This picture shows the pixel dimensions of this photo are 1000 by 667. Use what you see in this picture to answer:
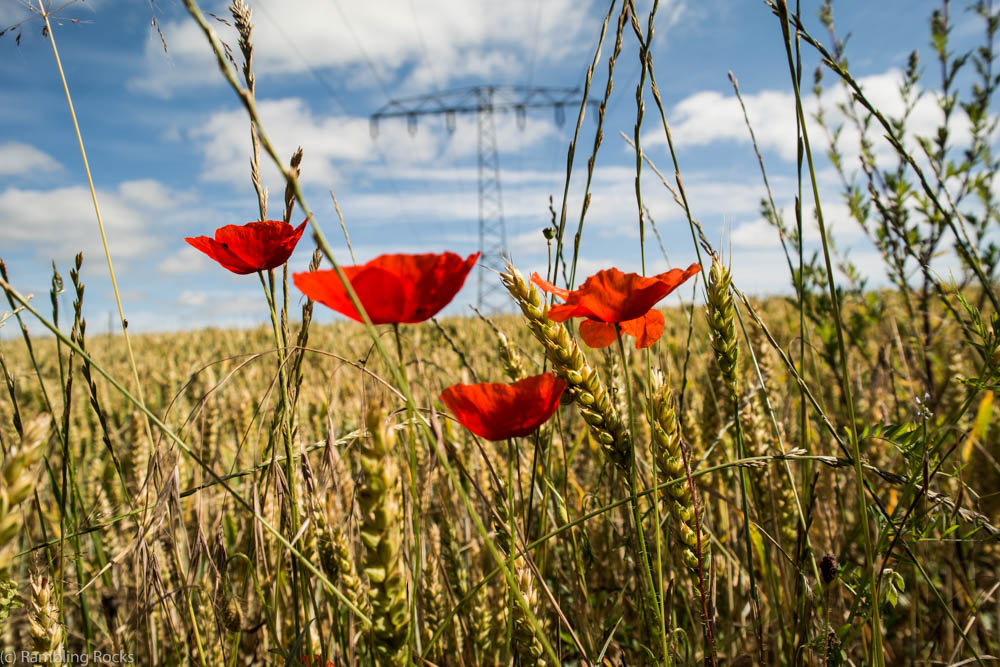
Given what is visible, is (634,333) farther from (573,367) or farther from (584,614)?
(584,614)

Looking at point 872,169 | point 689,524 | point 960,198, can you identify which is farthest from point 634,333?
point 960,198

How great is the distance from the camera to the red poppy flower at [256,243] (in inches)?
33.0

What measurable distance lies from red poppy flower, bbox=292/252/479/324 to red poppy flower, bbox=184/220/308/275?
212mm

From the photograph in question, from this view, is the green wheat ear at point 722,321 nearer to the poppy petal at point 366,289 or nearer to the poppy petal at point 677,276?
the poppy petal at point 677,276

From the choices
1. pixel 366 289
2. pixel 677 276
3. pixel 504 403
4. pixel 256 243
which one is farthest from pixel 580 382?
pixel 256 243

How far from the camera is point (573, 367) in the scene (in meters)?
0.78

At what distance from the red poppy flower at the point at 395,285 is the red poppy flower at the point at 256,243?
21 cm

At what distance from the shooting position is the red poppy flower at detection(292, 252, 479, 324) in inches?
24.4

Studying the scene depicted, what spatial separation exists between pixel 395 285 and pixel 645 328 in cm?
46

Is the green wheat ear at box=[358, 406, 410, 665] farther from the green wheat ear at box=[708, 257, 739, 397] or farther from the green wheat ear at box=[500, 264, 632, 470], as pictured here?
the green wheat ear at box=[708, 257, 739, 397]

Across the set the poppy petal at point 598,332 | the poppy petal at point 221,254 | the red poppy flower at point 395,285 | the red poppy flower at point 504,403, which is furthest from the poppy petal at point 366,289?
the poppy petal at point 598,332

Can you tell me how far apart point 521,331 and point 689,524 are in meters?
4.30

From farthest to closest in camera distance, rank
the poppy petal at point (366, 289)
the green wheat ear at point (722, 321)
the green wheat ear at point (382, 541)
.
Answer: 1. the green wheat ear at point (722, 321)
2. the poppy petal at point (366, 289)
3. the green wheat ear at point (382, 541)

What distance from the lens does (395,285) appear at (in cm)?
62
